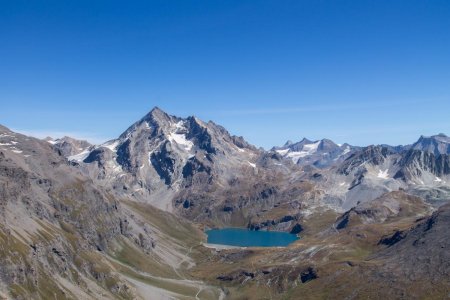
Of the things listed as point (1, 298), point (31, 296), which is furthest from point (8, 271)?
point (1, 298)

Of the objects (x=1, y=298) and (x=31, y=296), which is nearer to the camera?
(x=1, y=298)

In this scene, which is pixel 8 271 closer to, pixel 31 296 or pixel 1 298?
pixel 31 296

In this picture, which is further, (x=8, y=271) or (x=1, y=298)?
(x=8, y=271)
